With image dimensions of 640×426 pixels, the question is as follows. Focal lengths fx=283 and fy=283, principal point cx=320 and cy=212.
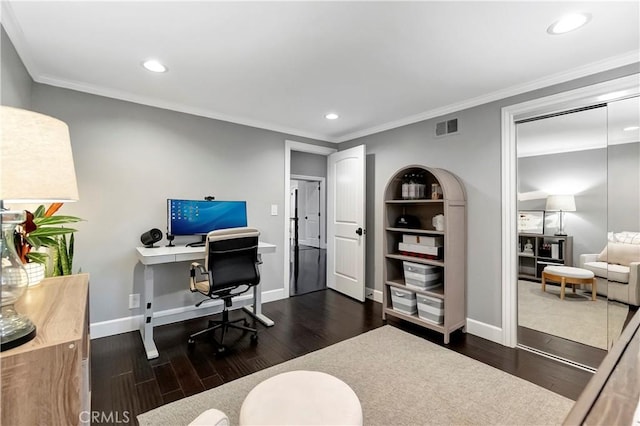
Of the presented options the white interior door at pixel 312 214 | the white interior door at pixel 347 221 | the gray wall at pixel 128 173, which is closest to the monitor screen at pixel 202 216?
the gray wall at pixel 128 173

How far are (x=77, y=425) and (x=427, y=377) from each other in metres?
2.03

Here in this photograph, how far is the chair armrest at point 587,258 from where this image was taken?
2.51m

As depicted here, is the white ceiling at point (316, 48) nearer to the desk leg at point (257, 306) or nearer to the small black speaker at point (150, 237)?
the small black speaker at point (150, 237)

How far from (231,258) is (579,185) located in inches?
130

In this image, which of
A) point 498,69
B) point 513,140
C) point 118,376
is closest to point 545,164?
point 513,140

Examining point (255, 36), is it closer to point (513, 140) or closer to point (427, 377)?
point (513, 140)

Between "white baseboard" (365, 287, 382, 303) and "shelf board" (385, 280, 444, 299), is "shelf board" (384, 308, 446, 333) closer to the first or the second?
"shelf board" (385, 280, 444, 299)

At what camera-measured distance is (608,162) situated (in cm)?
230

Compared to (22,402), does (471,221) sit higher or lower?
higher

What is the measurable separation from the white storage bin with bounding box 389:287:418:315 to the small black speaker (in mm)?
2544

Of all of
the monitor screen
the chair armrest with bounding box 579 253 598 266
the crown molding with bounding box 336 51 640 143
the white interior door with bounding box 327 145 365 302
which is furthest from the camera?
the white interior door with bounding box 327 145 365 302

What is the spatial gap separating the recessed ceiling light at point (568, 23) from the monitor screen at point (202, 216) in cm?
299

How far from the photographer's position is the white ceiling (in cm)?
158

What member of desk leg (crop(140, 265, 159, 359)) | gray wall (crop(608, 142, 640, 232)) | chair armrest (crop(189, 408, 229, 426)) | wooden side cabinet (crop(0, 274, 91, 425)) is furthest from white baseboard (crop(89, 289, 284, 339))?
gray wall (crop(608, 142, 640, 232))
